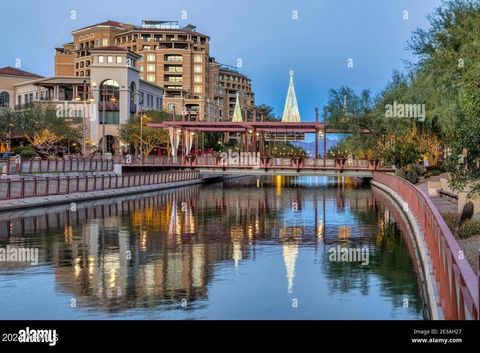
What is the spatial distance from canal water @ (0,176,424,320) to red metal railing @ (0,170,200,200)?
5.78ft

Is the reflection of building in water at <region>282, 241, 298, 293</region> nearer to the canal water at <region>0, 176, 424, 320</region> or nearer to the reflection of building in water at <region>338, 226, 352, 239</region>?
the canal water at <region>0, 176, 424, 320</region>

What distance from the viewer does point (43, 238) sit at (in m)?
25.0

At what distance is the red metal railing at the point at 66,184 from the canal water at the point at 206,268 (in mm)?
1762

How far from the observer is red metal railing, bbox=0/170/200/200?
120 feet

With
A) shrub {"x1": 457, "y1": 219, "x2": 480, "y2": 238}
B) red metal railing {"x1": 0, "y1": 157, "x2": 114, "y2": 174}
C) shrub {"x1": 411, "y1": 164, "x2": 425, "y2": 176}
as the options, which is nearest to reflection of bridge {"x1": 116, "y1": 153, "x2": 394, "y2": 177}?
red metal railing {"x1": 0, "y1": 157, "x2": 114, "y2": 174}

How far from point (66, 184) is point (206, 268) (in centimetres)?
2651

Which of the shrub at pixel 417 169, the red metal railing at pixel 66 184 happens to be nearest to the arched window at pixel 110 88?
the red metal railing at pixel 66 184

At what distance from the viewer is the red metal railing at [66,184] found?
36.5 m

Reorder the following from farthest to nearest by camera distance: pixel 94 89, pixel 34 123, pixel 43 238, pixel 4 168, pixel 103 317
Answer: pixel 94 89 → pixel 34 123 → pixel 4 168 → pixel 43 238 → pixel 103 317

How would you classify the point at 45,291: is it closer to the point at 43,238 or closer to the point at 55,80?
the point at 43,238

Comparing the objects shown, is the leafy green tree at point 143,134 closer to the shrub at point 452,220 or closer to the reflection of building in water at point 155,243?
the reflection of building in water at point 155,243

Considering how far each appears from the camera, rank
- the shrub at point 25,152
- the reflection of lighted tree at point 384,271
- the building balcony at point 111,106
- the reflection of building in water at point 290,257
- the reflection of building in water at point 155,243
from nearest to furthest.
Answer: the reflection of building in water at point 155,243, the reflection of lighted tree at point 384,271, the reflection of building in water at point 290,257, the shrub at point 25,152, the building balcony at point 111,106

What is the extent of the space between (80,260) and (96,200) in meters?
26.1

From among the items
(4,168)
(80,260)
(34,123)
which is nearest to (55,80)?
(34,123)
